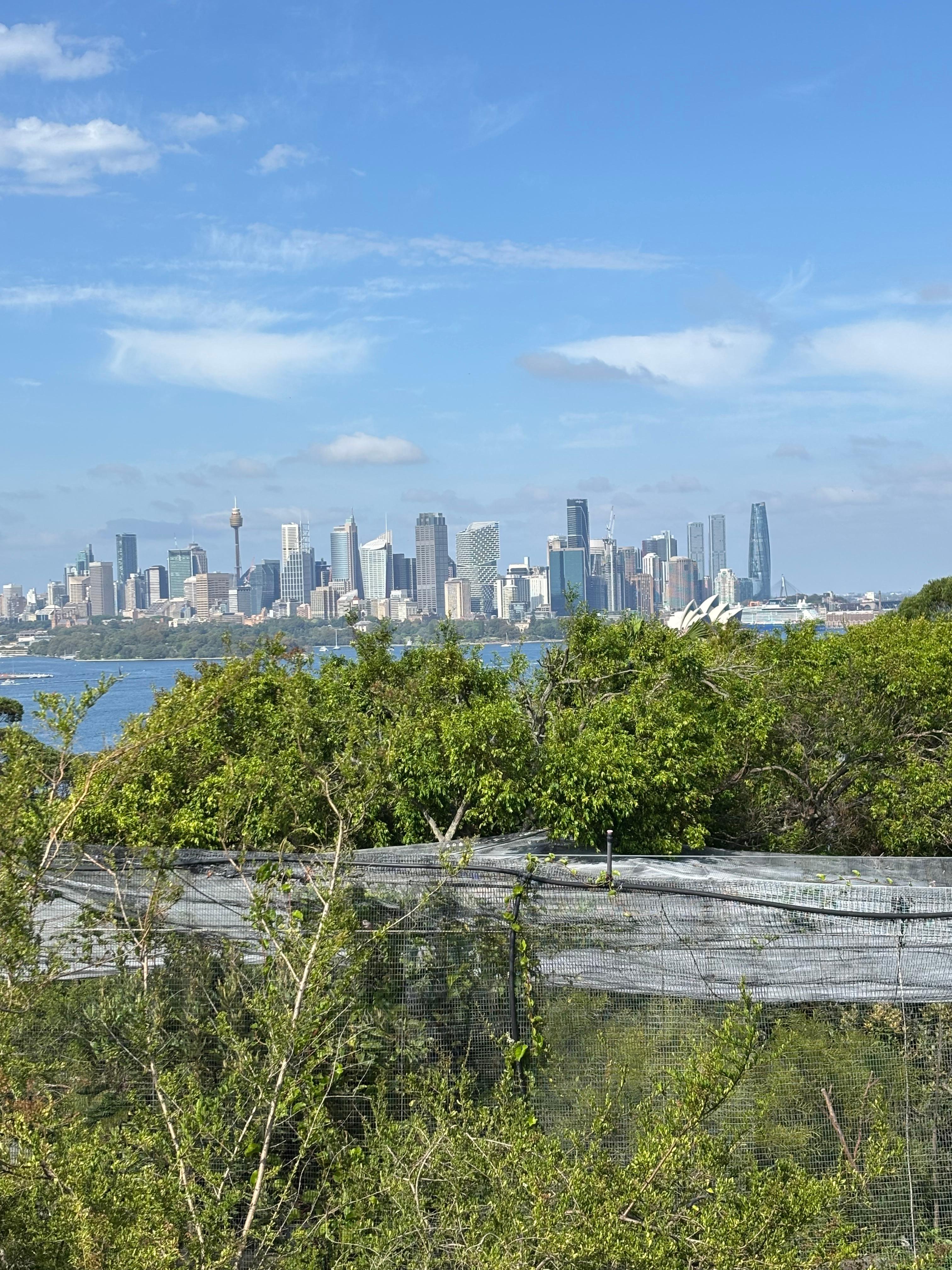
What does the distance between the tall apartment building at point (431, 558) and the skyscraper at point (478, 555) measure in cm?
242

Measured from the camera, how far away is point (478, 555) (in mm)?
152375

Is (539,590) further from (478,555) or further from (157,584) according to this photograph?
(157,584)

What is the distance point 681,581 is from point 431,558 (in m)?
37.7

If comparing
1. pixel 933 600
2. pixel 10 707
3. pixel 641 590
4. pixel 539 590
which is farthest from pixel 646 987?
pixel 641 590

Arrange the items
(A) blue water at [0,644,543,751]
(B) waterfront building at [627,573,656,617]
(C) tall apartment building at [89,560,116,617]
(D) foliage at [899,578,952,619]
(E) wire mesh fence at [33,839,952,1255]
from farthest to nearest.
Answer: (C) tall apartment building at [89,560,116,617] < (B) waterfront building at [627,573,656,617] < (D) foliage at [899,578,952,619] < (A) blue water at [0,644,543,751] < (E) wire mesh fence at [33,839,952,1255]

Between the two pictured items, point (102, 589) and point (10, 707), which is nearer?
point (10, 707)

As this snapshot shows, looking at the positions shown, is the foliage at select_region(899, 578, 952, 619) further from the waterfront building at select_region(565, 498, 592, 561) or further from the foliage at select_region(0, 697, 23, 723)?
the waterfront building at select_region(565, 498, 592, 561)

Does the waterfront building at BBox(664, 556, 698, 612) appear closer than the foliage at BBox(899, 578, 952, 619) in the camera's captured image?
No

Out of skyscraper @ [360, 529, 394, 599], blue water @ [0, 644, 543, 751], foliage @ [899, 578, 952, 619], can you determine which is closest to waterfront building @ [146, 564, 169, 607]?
skyscraper @ [360, 529, 394, 599]

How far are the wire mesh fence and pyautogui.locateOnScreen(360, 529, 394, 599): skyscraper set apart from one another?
149 meters

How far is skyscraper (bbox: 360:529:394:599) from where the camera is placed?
519 feet

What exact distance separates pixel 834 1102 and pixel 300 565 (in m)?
172

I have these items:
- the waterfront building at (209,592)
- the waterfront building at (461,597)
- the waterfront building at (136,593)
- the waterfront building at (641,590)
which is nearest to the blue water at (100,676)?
the waterfront building at (461,597)

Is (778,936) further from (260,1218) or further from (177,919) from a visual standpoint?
(177,919)
